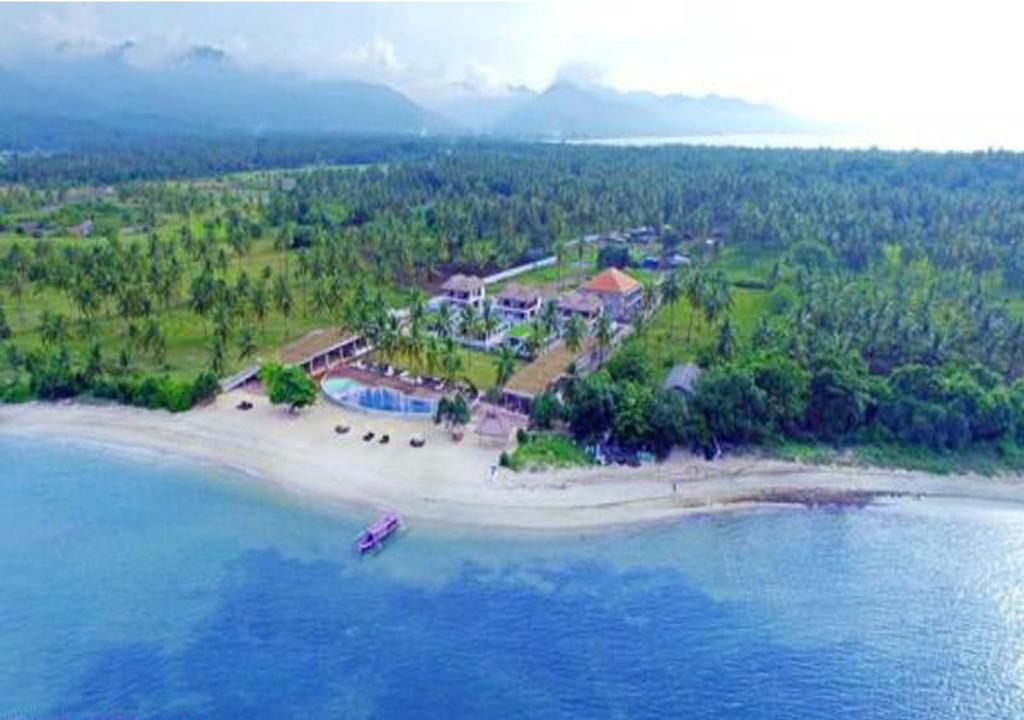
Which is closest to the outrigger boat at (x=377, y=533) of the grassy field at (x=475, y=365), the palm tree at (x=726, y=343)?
the grassy field at (x=475, y=365)

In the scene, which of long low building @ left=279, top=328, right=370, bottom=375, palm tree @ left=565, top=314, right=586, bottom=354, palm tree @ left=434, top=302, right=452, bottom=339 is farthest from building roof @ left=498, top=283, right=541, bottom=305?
long low building @ left=279, top=328, right=370, bottom=375

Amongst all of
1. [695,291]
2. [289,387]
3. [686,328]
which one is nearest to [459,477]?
[289,387]

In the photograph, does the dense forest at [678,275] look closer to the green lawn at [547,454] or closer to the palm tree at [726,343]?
the palm tree at [726,343]

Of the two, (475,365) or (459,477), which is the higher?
(475,365)

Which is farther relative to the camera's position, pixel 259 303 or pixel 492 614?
pixel 259 303

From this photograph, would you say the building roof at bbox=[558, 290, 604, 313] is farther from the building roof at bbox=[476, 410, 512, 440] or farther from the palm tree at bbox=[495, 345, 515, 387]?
the building roof at bbox=[476, 410, 512, 440]

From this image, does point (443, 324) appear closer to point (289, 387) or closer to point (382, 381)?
point (382, 381)
